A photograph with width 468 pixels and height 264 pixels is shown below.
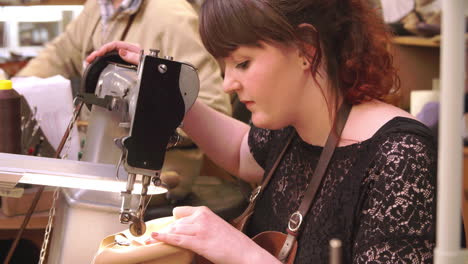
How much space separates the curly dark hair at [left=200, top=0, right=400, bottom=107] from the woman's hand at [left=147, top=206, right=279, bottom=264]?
0.96ft

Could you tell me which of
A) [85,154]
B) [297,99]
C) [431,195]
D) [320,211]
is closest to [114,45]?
[85,154]

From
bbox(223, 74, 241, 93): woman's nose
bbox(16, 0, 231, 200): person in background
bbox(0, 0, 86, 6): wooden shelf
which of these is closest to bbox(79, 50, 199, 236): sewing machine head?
bbox(223, 74, 241, 93): woman's nose

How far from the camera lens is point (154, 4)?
2.02 metres

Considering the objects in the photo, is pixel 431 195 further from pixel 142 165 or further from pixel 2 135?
pixel 2 135

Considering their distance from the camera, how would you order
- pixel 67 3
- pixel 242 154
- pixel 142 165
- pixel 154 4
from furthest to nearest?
pixel 67 3, pixel 154 4, pixel 242 154, pixel 142 165

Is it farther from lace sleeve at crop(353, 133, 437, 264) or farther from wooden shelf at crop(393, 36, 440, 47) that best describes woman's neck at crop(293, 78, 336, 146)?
wooden shelf at crop(393, 36, 440, 47)

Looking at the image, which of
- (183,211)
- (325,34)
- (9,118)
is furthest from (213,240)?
(9,118)

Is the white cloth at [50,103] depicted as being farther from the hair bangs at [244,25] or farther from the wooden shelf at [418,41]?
the wooden shelf at [418,41]

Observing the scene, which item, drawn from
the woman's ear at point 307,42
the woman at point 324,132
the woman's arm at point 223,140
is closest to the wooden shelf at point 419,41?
the woman's arm at point 223,140

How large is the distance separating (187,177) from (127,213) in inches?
33.4

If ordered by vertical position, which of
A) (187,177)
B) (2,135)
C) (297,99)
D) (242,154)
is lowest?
(187,177)

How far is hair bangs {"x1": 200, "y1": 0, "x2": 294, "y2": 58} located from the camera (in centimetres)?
115

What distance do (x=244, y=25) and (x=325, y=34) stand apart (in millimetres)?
158

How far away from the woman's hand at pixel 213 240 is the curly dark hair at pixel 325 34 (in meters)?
0.29
